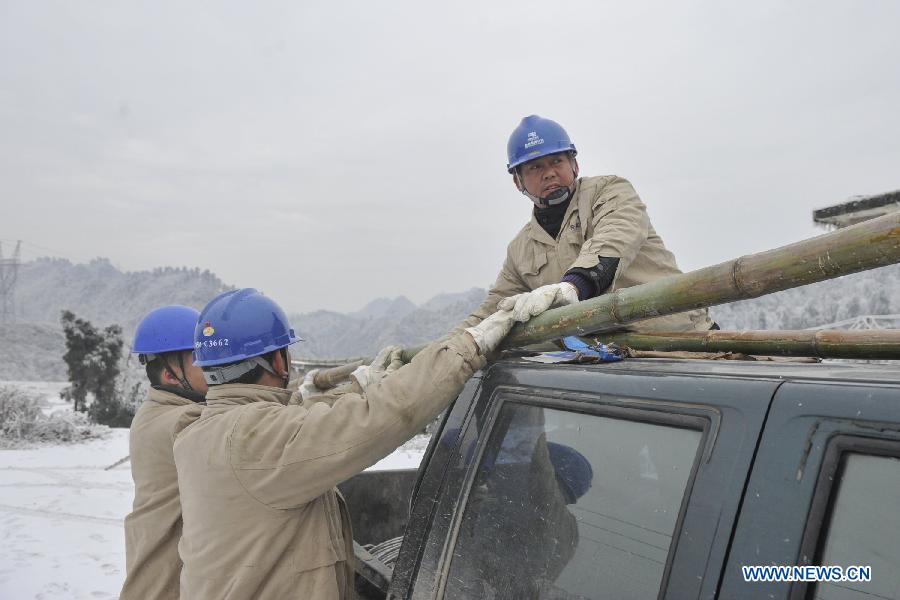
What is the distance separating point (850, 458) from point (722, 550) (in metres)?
0.25

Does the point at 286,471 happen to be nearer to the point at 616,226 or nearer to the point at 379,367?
the point at 379,367

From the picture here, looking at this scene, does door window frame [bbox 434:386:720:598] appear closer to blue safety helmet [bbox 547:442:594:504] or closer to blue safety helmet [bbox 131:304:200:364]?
blue safety helmet [bbox 547:442:594:504]

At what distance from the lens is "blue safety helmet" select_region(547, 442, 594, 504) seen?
1.40 metres

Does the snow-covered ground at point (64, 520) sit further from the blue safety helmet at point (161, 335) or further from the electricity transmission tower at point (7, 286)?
the electricity transmission tower at point (7, 286)

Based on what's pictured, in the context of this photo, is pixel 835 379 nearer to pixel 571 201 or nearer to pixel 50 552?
pixel 571 201

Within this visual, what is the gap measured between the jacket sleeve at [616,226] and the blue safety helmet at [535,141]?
1.06ft

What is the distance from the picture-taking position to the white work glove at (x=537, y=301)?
1952 mm

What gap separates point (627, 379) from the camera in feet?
4.50

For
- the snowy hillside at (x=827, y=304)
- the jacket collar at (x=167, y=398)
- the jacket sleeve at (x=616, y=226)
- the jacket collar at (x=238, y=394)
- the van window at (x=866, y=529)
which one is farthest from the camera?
the snowy hillside at (x=827, y=304)

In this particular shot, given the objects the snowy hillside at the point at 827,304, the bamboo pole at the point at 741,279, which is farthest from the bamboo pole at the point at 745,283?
the snowy hillside at the point at 827,304

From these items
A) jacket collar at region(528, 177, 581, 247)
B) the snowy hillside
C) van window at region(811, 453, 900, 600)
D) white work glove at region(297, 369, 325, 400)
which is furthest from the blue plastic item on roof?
the snowy hillside

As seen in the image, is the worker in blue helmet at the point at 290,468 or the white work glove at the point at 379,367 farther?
the white work glove at the point at 379,367

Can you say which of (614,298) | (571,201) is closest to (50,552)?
(571,201)

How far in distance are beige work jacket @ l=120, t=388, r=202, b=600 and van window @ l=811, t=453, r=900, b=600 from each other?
246 centimetres
